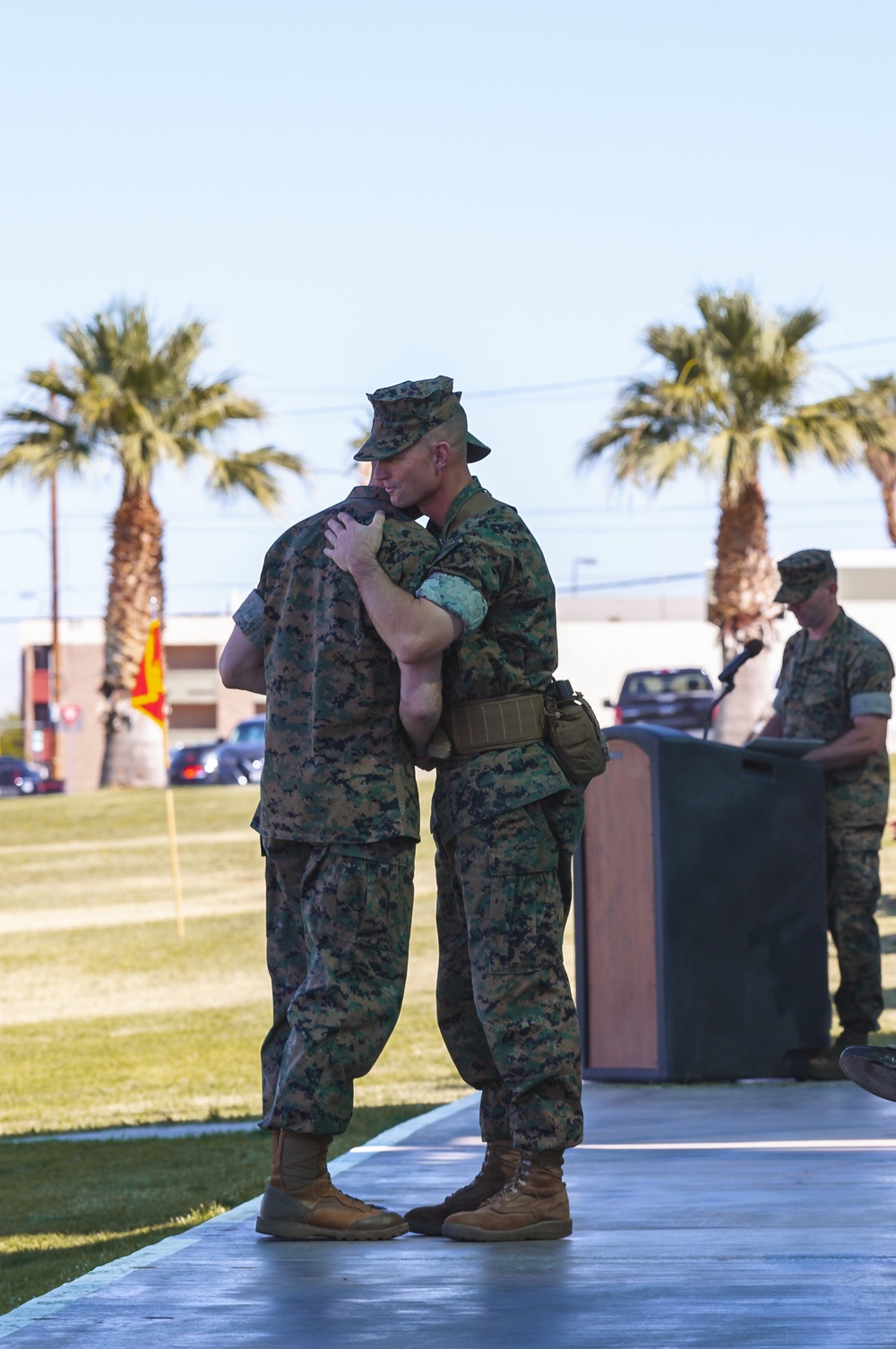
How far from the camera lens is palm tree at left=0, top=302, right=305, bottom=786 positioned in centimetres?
3192

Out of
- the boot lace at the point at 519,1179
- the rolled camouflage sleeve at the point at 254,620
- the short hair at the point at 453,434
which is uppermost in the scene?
the short hair at the point at 453,434

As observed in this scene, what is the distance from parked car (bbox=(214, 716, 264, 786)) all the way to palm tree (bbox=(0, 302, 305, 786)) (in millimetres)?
6274

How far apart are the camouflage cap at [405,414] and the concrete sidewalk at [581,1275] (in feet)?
5.31

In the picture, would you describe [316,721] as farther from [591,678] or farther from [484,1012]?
[591,678]

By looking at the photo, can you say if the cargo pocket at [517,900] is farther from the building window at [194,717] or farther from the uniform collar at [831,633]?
the building window at [194,717]

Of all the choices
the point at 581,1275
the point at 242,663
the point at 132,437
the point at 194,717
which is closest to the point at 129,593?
the point at 132,437

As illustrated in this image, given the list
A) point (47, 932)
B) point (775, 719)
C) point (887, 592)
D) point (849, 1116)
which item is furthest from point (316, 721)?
point (887, 592)

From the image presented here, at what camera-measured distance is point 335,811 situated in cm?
397

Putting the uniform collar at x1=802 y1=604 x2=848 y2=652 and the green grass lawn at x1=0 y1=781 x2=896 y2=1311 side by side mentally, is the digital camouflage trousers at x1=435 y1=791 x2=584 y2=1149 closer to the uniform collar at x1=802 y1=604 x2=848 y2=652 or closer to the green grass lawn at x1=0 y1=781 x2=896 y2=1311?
the green grass lawn at x1=0 y1=781 x2=896 y2=1311

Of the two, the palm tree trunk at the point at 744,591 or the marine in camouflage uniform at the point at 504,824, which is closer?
the marine in camouflage uniform at the point at 504,824

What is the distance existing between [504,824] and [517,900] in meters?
0.16

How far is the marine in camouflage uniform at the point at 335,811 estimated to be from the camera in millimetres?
3941

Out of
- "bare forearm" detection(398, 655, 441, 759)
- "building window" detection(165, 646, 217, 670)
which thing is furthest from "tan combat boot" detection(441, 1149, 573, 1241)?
"building window" detection(165, 646, 217, 670)

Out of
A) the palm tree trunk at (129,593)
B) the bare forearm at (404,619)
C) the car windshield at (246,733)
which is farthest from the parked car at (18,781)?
the bare forearm at (404,619)
